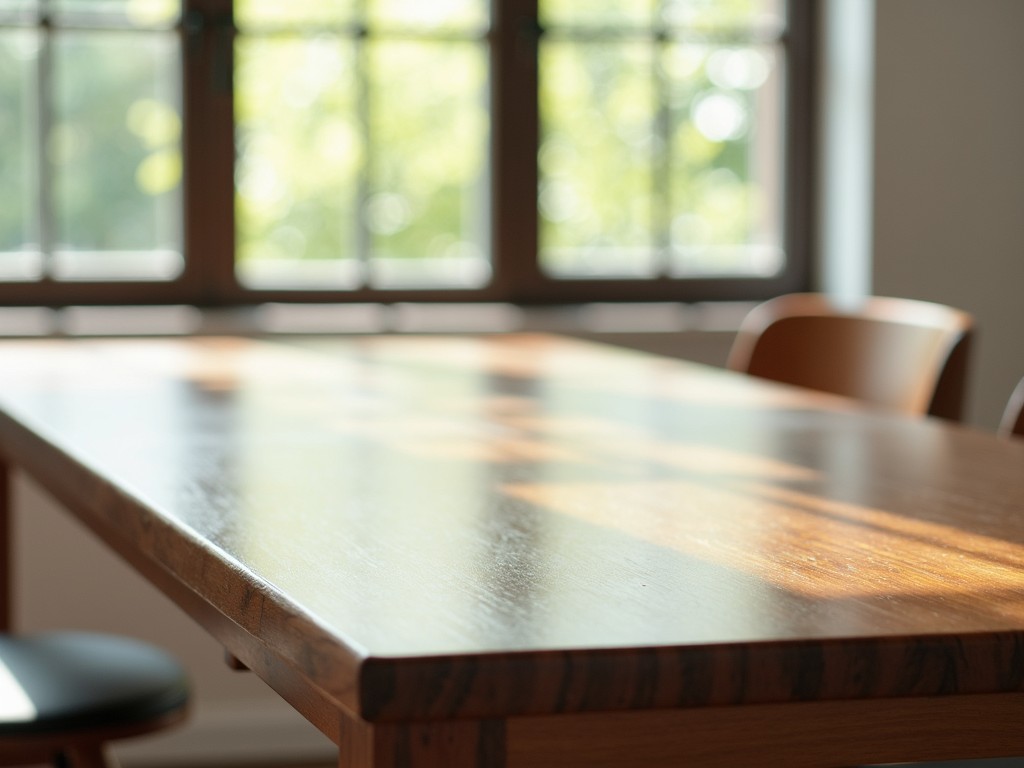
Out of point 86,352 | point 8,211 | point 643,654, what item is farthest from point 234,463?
point 8,211

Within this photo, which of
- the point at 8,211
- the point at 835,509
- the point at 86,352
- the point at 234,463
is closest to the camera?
the point at 835,509

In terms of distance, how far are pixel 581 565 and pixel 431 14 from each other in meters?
2.73

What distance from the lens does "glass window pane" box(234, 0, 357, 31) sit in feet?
11.0

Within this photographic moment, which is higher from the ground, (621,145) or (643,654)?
(621,145)

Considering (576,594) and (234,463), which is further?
(234,463)

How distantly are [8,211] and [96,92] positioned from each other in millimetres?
304

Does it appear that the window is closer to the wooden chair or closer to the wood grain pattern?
the wooden chair

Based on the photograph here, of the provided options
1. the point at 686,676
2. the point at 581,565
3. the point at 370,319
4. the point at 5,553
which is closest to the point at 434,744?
the point at 686,676

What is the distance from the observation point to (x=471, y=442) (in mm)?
1417

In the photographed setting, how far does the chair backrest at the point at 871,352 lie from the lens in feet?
Result: 6.44

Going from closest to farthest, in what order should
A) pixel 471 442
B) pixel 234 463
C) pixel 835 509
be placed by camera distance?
pixel 835 509
pixel 234 463
pixel 471 442

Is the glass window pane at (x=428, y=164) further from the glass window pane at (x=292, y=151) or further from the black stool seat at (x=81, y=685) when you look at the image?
the black stool seat at (x=81, y=685)

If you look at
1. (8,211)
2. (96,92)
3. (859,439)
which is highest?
(96,92)

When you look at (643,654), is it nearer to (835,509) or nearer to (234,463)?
(835,509)
